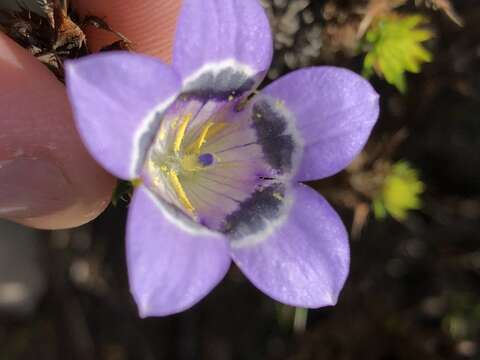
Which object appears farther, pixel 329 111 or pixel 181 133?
pixel 181 133

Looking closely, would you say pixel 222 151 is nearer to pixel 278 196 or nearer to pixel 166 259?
pixel 278 196

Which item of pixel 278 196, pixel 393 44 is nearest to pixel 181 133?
pixel 278 196

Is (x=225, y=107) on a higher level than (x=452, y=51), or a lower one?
higher

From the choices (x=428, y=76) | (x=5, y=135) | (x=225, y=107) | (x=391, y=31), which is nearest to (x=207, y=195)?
(x=225, y=107)

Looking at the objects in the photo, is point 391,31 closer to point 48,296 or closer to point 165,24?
point 165,24

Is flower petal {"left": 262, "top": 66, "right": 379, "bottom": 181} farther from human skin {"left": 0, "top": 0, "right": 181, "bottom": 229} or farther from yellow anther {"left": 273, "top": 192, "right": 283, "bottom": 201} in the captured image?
human skin {"left": 0, "top": 0, "right": 181, "bottom": 229}

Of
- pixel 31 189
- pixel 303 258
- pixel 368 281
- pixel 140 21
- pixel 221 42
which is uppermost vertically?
pixel 221 42
